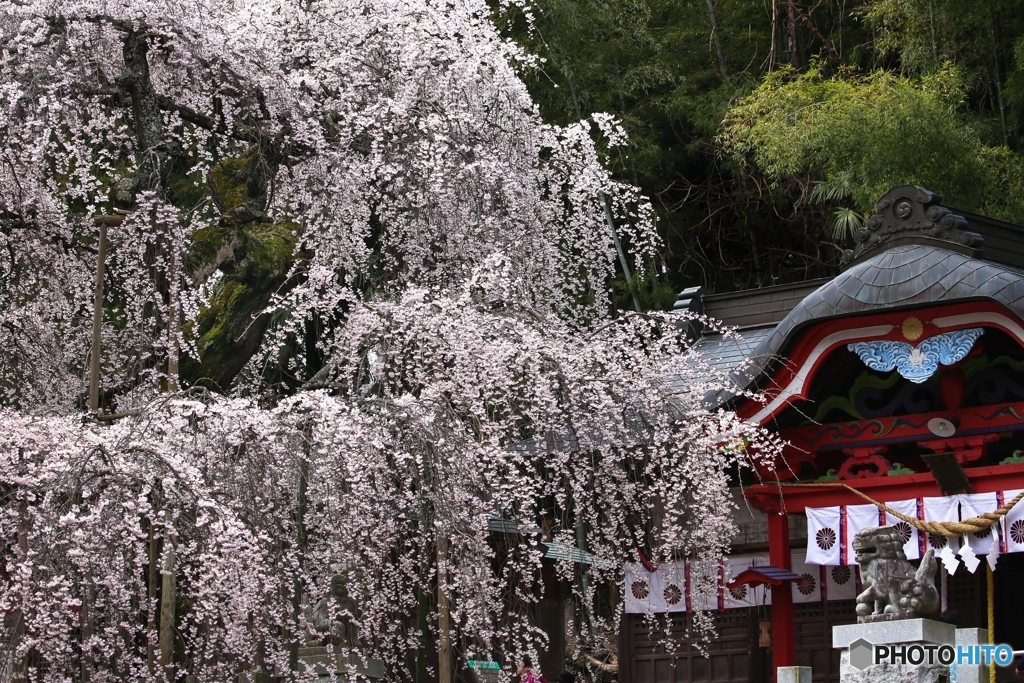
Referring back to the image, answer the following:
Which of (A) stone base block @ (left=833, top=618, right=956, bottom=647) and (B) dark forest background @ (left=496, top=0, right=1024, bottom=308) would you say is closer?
(A) stone base block @ (left=833, top=618, right=956, bottom=647)

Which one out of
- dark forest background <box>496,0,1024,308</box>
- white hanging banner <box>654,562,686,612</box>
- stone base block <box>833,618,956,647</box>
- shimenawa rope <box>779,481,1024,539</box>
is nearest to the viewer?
stone base block <box>833,618,956,647</box>

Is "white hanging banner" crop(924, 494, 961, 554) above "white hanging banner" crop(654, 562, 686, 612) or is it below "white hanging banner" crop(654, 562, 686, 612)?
above

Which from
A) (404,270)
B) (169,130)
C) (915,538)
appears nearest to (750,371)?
(915,538)

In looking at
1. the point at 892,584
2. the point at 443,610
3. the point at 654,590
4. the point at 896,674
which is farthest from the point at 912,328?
the point at 443,610

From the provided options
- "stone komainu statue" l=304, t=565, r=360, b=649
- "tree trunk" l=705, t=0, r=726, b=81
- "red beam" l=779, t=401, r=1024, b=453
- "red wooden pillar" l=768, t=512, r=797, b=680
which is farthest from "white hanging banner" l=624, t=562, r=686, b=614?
"tree trunk" l=705, t=0, r=726, b=81

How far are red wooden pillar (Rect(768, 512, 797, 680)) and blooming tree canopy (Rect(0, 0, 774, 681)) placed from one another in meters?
0.44

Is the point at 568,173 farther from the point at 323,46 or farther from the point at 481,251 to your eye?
the point at 323,46

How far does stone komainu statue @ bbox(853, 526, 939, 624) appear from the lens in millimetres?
6879

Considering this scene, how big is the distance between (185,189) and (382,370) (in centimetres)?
405

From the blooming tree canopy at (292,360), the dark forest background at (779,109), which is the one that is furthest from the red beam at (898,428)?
the dark forest background at (779,109)

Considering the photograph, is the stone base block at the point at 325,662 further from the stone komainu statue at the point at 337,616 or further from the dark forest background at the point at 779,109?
the dark forest background at the point at 779,109

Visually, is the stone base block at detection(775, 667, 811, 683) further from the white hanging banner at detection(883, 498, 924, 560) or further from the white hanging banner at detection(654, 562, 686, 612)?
the white hanging banner at detection(654, 562, 686, 612)

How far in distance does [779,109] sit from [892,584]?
8171 millimetres

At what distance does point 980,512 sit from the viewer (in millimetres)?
8414
